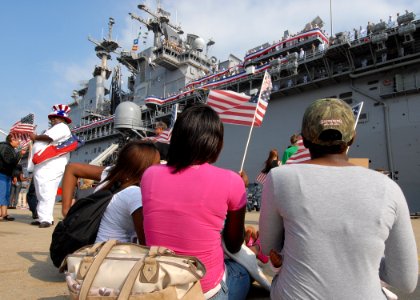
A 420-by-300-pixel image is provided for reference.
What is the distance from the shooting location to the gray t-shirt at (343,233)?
1266mm

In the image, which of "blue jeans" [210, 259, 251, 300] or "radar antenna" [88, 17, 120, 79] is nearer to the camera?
"blue jeans" [210, 259, 251, 300]

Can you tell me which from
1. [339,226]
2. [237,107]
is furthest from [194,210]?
[237,107]

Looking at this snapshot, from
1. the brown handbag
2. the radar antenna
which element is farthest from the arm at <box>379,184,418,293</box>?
the radar antenna

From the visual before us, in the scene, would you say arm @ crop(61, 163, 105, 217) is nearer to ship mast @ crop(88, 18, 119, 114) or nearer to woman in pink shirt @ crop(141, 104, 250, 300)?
woman in pink shirt @ crop(141, 104, 250, 300)

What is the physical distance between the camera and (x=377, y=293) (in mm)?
1277

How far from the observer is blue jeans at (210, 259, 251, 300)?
1.64 meters

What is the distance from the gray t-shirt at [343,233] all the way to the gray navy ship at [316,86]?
1190 cm

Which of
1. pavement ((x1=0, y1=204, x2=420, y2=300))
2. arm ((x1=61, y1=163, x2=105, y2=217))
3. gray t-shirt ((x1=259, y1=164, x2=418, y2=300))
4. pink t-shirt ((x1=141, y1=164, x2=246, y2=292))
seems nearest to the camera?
gray t-shirt ((x1=259, y1=164, x2=418, y2=300))

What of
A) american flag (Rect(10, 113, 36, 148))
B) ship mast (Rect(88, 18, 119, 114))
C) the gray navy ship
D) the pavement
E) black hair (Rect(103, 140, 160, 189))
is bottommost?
the pavement

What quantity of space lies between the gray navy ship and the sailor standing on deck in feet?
36.4

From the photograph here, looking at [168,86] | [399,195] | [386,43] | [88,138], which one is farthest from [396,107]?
[88,138]

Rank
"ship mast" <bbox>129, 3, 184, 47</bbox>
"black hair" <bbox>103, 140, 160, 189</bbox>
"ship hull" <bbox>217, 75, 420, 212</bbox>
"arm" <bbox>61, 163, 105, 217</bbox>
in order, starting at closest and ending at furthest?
"black hair" <bbox>103, 140, 160, 189</bbox>, "arm" <bbox>61, 163, 105, 217</bbox>, "ship hull" <bbox>217, 75, 420, 212</bbox>, "ship mast" <bbox>129, 3, 184, 47</bbox>

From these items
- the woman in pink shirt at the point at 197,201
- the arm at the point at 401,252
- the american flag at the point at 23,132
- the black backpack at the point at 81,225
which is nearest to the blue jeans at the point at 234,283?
the woman in pink shirt at the point at 197,201

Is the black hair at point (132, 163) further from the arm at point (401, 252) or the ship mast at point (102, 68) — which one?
the ship mast at point (102, 68)
